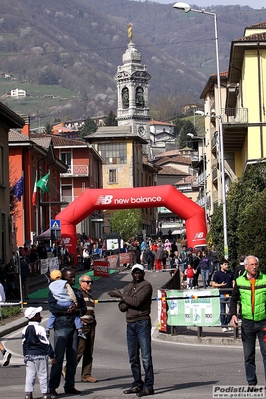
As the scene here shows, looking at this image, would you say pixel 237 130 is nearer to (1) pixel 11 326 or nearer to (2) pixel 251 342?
(1) pixel 11 326

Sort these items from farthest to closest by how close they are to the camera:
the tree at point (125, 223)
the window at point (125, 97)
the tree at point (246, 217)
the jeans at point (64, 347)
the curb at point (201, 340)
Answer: the window at point (125, 97) < the tree at point (125, 223) < the tree at point (246, 217) < the curb at point (201, 340) < the jeans at point (64, 347)

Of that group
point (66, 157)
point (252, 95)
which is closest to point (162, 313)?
point (252, 95)

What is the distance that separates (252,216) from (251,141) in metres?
13.4

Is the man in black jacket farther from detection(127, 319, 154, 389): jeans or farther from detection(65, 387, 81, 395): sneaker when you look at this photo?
detection(127, 319, 154, 389): jeans

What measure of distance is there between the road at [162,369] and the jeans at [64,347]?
270 millimetres

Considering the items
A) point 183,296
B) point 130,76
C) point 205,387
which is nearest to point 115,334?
point 183,296

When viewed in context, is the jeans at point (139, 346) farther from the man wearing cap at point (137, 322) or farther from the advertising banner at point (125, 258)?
the advertising banner at point (125, 258)

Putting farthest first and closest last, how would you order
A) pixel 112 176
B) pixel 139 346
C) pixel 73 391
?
pixel 112 176 < pixel 73 391 < pixel 139 346

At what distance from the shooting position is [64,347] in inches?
462

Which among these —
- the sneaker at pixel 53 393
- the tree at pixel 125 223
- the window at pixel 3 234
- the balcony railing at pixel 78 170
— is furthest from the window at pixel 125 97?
the sneaker at pixel 53 393

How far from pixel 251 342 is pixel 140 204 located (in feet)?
102

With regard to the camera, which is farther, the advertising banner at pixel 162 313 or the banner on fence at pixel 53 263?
the banner on fence at pixel 53 263

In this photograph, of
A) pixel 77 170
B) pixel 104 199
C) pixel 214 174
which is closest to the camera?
pixel 104 199

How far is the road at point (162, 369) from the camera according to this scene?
11805 mm
